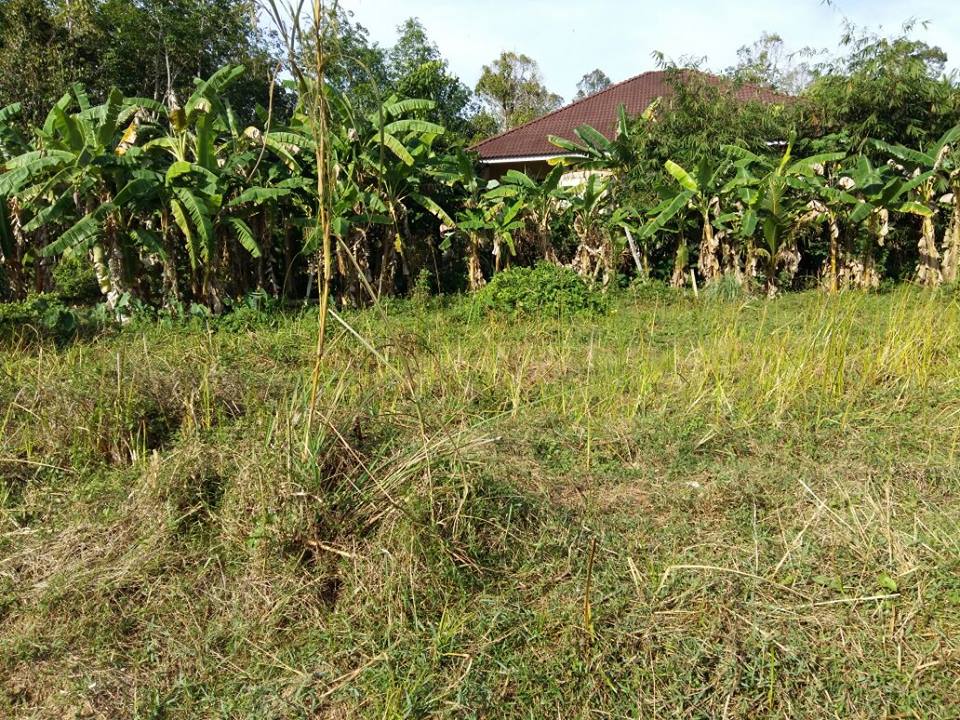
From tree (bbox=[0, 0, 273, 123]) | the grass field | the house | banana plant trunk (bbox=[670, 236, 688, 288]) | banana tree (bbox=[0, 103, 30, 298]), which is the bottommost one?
the grass field

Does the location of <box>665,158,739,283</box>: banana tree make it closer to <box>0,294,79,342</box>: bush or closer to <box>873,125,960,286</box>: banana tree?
<box>873,125,960,286</box>: banana tree

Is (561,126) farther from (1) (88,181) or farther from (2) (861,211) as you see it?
(1) (88,181)

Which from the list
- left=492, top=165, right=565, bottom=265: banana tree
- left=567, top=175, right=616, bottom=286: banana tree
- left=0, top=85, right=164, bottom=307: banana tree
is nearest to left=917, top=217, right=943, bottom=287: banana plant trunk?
left=567, top=175, right=616, bottom=286: banana tree

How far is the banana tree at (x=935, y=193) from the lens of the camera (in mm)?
9234

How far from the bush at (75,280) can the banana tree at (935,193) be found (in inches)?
386

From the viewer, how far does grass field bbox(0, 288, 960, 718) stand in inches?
88.5

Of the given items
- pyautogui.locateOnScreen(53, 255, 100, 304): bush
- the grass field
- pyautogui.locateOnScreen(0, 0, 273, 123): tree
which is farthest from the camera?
pyautogui.locateOnScreen(0, 0, 273, 123): tree

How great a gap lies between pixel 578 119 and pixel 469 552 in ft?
56.8

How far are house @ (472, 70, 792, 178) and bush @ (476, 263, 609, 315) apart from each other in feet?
28.6

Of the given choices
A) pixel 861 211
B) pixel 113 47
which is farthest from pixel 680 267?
pixel 113 47

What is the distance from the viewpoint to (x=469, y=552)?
272 cm

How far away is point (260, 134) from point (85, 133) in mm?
1799

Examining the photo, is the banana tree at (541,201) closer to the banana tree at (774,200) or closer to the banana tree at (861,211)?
the banana tree at (774,200)

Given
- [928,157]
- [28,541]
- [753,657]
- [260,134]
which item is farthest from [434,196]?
[753,657]
